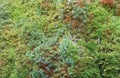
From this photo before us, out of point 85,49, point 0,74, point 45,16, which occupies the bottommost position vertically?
point 0,74

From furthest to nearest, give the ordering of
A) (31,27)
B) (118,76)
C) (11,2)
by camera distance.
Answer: (11,2) → (31,27) → (118,76)

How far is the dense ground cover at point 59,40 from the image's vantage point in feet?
20.0

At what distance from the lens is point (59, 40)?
6.61m

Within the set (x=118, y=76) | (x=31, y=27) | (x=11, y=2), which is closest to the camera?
(x=118, y=76)

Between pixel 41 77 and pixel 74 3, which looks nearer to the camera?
pixel 41 77

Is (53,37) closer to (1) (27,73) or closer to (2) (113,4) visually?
(1) (27,73)

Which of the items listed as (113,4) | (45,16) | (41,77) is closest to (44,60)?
(41,77)

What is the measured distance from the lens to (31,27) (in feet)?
23.1

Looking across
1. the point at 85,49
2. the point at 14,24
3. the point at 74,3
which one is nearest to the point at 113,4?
the point at 74,3

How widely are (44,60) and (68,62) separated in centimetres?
56

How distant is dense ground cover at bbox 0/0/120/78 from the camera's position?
6090mm

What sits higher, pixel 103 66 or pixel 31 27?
pixel 31 27

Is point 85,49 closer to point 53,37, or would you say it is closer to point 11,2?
point 53,37

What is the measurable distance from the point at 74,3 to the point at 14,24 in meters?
Result: 1.68
